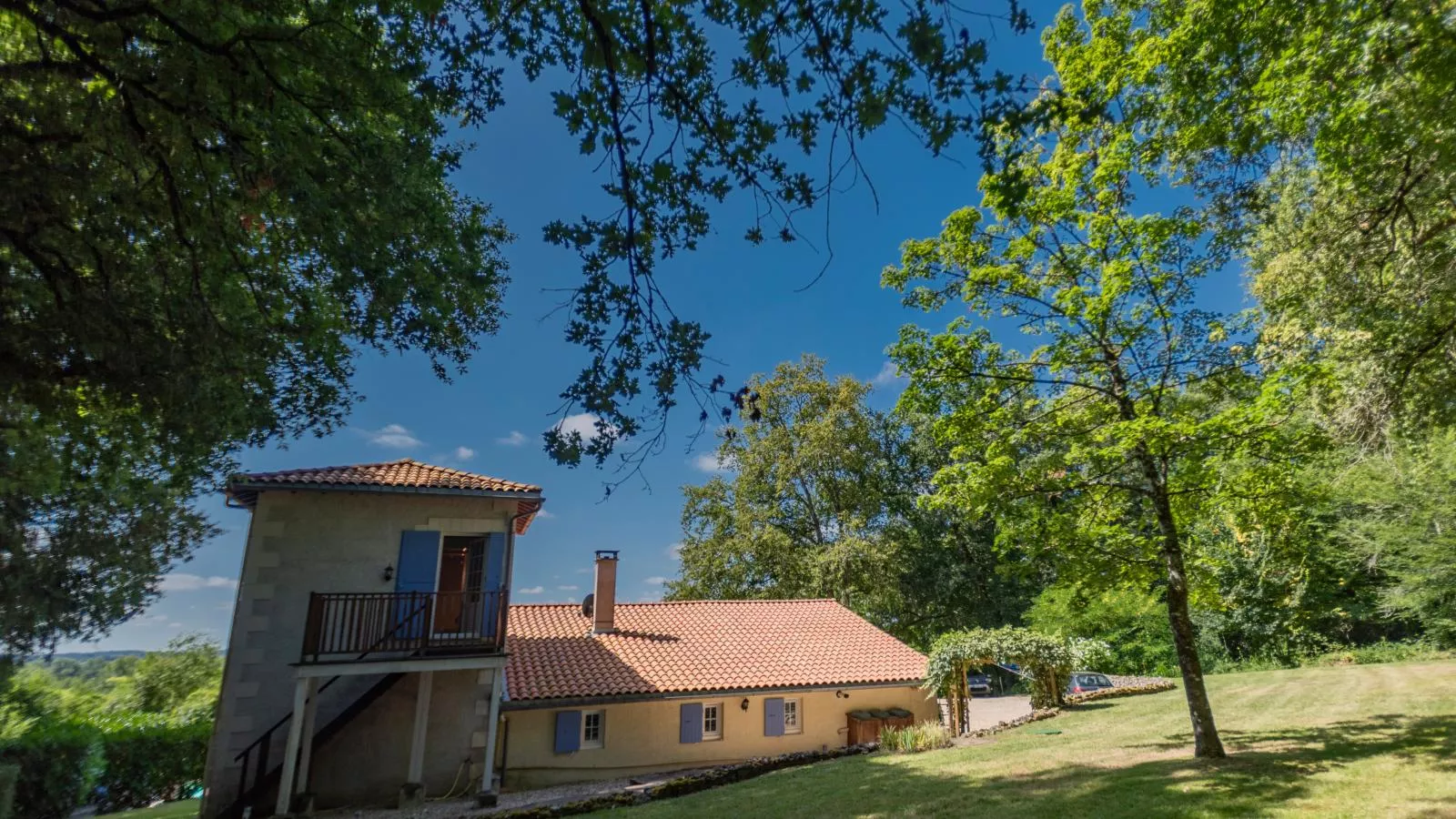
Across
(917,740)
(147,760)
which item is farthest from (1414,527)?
(147,760)

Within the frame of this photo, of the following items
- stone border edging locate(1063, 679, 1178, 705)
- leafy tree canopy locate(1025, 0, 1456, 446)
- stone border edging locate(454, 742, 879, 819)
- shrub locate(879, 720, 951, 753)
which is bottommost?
stone border edging locate(454, 742, 879, 819)

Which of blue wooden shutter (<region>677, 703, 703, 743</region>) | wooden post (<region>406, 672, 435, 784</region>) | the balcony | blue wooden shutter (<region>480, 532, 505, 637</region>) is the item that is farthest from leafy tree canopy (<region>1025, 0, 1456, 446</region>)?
blue wooden shutter (<region>677, 703, 703, 743</region>)

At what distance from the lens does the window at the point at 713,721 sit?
16.3 meters

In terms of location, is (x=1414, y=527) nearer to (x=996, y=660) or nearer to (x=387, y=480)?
(x=996, y=660)

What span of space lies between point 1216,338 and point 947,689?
426 inches

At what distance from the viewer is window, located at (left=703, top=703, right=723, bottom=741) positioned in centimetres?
1634

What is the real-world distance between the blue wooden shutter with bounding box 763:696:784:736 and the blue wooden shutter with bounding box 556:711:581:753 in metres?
4.79

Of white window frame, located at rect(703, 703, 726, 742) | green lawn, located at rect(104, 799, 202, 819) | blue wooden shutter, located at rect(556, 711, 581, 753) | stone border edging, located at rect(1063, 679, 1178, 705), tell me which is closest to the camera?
green lawn, located at rect(104, 799, 202, 819)

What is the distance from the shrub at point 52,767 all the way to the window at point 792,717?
15.9 m

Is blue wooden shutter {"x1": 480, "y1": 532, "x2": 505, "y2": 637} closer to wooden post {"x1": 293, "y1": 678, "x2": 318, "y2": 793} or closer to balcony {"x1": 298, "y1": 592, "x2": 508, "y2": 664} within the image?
balcony {"x1": 298, "y1": 592, "x2": 508, "y2": 664}

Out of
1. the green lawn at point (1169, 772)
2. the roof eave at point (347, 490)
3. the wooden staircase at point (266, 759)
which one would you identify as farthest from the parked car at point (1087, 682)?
the wooden staircase at point (266, 759)

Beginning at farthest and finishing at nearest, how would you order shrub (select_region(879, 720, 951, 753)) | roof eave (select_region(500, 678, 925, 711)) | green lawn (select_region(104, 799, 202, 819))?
1. shrub (select_region(879, 720, 951, 753))
2. roof eave (select_region(500, 678, 925, 711))
3. green lawn (select_region(104, 799, 202, 819))

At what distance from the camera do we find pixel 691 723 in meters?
16.1

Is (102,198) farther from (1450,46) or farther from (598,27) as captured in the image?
(1450,46)
